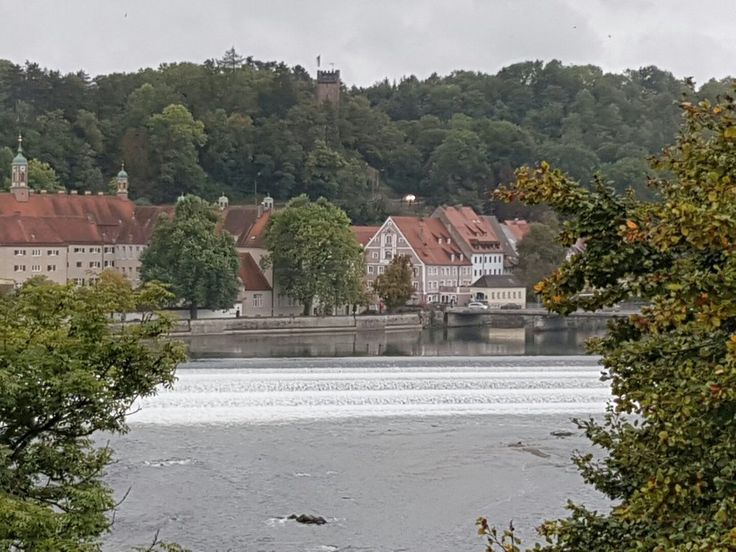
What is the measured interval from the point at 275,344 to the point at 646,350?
139 feet

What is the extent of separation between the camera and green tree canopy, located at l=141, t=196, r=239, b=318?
52406 mm

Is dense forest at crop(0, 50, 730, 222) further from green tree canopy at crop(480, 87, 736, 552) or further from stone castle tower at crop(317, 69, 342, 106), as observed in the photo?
green tree canopy at crop(480, 87, 736, 552)

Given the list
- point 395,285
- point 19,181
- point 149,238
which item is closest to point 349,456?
point 395,285

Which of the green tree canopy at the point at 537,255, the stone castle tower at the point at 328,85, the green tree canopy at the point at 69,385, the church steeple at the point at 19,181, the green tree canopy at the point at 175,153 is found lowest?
the green tree canopy at the point at 69,385

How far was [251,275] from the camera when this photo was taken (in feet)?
196

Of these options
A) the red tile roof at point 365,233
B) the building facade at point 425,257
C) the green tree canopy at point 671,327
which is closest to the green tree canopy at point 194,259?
the red tile roof at point 365,233

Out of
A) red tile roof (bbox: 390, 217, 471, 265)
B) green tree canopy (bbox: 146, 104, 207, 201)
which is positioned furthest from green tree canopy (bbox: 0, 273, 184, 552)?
green tree canopy (bbox: 146, 104, 207, 201)

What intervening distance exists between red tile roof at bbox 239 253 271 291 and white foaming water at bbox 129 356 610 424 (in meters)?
Result: 22.4

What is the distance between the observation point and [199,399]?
2789 centimetres

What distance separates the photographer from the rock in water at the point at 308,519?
1689 cm

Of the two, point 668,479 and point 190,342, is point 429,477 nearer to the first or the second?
point 668,479

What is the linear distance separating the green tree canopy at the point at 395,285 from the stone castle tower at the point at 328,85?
41417mm

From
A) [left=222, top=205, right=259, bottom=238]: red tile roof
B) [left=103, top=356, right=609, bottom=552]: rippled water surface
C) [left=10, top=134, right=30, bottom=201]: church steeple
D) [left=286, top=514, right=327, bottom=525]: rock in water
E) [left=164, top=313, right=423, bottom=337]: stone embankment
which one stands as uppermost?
[left=10, top=134, right=30, bottom=201]: church steeple

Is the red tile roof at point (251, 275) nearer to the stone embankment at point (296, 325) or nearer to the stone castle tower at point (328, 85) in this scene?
the stone embankment at point (296, 325)
